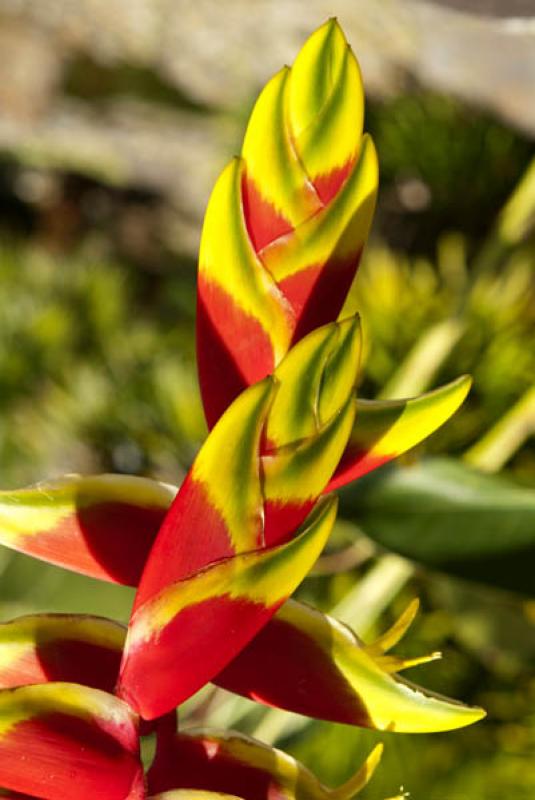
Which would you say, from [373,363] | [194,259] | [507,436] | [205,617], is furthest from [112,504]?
[194,259]

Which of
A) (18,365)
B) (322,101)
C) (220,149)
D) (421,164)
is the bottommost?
(18,365)

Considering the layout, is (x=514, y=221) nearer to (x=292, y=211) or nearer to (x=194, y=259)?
(x=292, y=211)

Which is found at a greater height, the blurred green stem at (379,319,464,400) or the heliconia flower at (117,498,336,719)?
the heliconia flower at (117,498,336,719)

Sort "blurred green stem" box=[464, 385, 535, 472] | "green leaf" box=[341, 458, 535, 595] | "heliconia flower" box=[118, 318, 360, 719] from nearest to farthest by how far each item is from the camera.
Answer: "heliconia flower" box=[118, 318, 360, 719], "green leaf" box=[341, 458, 535, 595], "blurred green stem" box=[464, 385, 535, 472]

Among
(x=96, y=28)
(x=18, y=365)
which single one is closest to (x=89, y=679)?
(x=18, y=365)

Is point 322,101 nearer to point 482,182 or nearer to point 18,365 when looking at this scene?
point 482,182

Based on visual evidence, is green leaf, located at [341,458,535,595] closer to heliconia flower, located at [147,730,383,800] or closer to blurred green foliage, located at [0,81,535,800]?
blurred green foliage, located at [0,81,535,800]

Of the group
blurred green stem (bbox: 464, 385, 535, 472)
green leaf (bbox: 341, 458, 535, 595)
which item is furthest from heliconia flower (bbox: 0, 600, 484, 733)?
blurred green stem (bbox: 464, 385, 535, 472)

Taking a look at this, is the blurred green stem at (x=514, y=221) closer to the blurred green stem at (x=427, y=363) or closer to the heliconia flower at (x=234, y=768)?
the blurred green stem at (x=427, y=363)

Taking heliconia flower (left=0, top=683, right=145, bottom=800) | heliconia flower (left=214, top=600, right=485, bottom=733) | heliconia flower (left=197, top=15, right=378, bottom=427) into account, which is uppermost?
heliconia flower (left=197, top=15, right=378, bottom=427)
